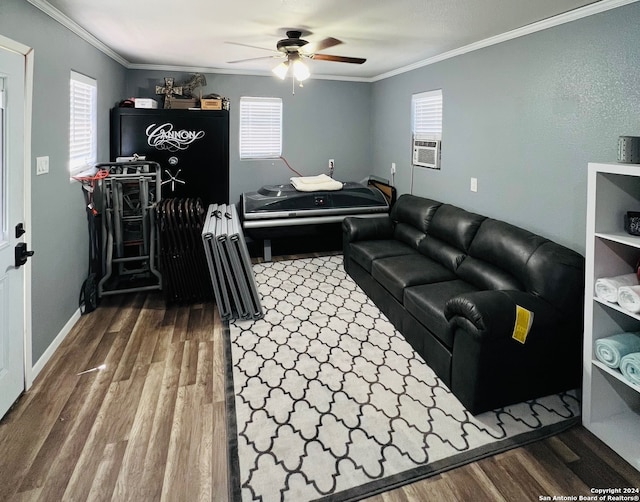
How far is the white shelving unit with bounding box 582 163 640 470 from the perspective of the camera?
6.73ft

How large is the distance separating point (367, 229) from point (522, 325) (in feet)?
7.74

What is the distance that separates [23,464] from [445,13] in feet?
11.8

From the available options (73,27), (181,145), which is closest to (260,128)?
(181,145)

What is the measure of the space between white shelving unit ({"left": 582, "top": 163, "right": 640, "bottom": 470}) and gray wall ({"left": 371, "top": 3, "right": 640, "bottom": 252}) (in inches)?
21.5

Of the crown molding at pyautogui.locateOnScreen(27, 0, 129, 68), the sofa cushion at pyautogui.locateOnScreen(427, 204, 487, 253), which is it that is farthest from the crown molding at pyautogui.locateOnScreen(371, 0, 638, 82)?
the crown molding at pyautogui.locateOnScreen(27, 0, 129, 68)

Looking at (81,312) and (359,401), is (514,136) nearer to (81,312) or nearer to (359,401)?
(359,401)

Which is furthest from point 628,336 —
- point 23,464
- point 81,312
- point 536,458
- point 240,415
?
point 81,312

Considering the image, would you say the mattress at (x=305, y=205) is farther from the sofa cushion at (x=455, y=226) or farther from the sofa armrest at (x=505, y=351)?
the sofa armrest at (x=505, y=351)

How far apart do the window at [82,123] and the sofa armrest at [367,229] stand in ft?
8.72

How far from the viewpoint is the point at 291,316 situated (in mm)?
3551

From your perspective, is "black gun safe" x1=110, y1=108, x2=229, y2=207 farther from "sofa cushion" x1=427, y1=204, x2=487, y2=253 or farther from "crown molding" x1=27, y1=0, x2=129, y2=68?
"sofa cushion" x1=427, y1=204, x2=487, y2=253

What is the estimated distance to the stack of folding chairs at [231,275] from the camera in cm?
340

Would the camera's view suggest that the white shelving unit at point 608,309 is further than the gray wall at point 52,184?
No

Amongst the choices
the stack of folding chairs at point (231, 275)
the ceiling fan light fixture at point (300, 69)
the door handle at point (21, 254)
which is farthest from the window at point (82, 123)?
the ceiling fan light fixture at point (300, 69)
